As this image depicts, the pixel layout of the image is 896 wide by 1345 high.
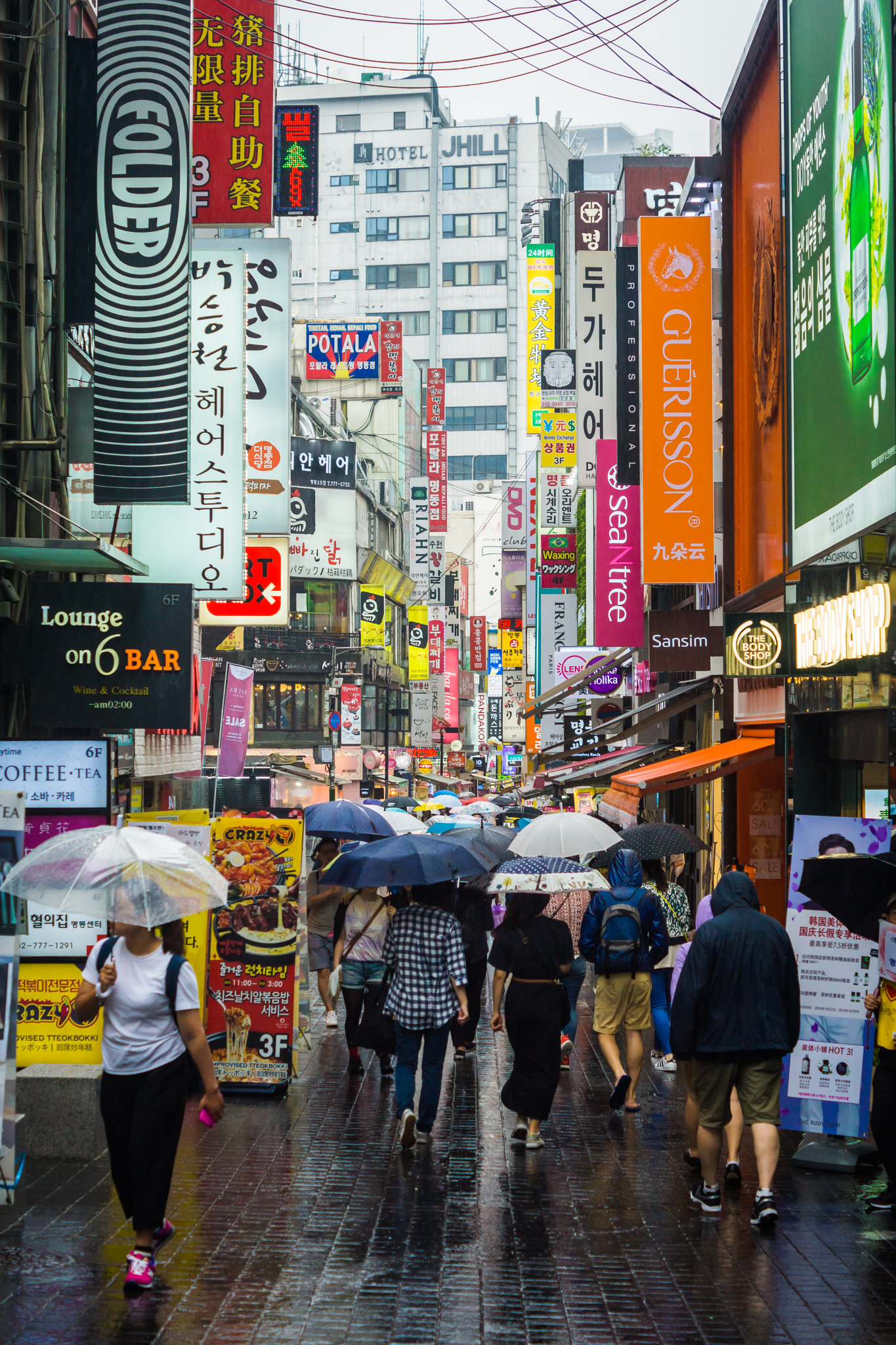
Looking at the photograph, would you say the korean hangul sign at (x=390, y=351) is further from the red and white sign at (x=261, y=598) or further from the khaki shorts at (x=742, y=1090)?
the khaki shorts at (x=742, y=1090)

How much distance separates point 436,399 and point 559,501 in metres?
31.6

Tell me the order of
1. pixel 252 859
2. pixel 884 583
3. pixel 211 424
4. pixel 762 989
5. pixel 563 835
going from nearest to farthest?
1. pixel 762 989
2. pixel 884 583
3. pixel 252 859
4. pixel 563 835
5. pixel 211 424

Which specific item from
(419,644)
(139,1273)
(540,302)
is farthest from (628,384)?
(419,644)

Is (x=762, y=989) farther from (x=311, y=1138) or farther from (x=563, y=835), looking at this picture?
(x=563, y=835)

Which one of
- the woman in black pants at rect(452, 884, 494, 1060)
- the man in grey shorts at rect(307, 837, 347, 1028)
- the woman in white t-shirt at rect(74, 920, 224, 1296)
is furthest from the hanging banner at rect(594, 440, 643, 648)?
the woman in white t-shirt at rect(74, 920, 224, 1296)

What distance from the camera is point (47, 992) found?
9242 millimetres

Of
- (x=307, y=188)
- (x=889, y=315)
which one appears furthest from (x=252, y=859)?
(x=307, y=188)

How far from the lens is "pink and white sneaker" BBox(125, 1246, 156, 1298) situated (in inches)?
237

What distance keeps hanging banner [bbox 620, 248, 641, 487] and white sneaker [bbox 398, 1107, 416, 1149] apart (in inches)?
486

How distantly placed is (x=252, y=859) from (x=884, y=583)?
16.5 feet

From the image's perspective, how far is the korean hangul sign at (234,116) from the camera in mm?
16328

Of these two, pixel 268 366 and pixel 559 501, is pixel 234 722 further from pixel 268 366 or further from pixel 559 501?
pixel 559 501

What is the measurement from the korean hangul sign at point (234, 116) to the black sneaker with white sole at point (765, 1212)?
1242cm

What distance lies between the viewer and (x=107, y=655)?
11242mm
